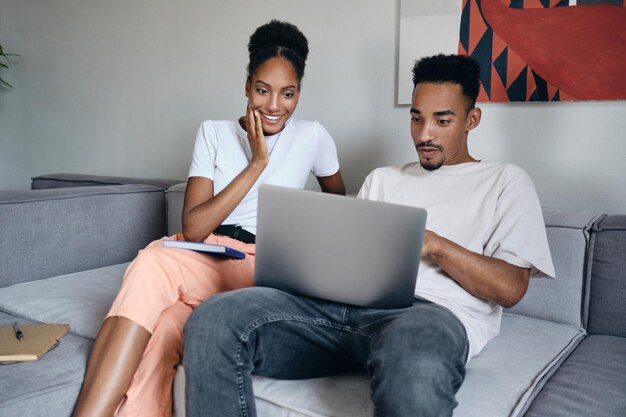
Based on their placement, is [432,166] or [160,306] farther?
[432,166]

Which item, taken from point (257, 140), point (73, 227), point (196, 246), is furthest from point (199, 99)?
point (196, 246)

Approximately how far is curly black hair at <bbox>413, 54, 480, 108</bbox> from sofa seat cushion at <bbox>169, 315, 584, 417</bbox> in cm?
62

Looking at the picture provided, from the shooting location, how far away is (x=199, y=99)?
262 cm

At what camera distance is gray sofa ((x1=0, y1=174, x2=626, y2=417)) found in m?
1.10

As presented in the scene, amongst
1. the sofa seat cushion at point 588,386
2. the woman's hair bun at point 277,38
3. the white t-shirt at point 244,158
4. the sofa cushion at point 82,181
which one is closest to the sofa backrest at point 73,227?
the sofa cushion at point 82,181

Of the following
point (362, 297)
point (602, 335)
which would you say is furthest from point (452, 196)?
point (602, 335)

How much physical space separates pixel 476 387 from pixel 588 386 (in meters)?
0.22

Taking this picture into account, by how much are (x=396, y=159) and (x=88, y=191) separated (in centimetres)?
110

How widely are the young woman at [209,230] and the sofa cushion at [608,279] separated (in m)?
0.77

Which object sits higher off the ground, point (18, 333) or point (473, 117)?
point (473, 117)

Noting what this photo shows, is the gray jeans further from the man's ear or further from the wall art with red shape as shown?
the wall art with red shape

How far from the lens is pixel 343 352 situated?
1202 mm

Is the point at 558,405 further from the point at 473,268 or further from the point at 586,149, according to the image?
the point at 586,149

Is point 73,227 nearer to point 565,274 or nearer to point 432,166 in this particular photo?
point 432,166
